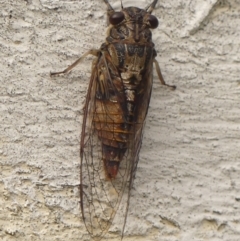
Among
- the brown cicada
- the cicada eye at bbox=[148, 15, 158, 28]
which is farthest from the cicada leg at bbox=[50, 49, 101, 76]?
the cicada eye at bbox=[148, 15, 158, 28]

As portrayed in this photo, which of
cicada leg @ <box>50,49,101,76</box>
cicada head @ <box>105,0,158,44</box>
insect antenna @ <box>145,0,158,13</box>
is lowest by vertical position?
cicada leg @ <box>50,49,101,76</box>

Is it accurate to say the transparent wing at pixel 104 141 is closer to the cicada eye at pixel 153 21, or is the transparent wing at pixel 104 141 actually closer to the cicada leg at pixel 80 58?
the cicada leg at pixel 80 58

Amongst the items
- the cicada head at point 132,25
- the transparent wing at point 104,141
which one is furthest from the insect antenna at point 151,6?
the transparent wing at point 104,141

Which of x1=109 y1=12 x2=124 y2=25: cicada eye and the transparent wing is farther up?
x1=109 y1=12 x2=124 y2=25: cicada eye

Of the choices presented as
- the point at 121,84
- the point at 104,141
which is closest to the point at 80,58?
the point at 121,84

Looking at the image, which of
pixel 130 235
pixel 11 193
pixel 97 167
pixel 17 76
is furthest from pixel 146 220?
pixel 17 76

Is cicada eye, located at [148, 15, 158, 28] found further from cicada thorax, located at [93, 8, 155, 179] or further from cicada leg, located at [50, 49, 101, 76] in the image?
cicada leg, located at [50, 49, 101, 76]
